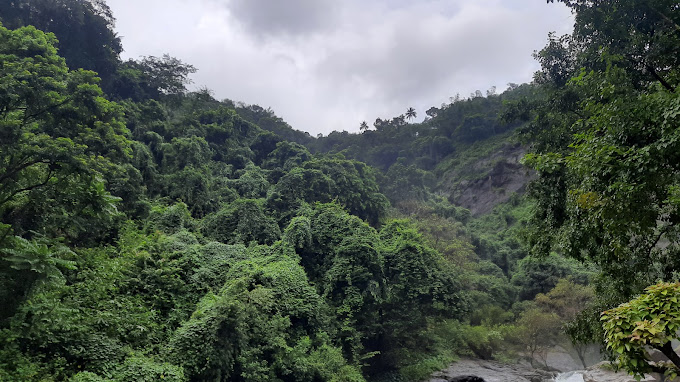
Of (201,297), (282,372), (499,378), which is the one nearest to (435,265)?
(499,378)

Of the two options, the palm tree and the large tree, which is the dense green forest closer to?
the large tree

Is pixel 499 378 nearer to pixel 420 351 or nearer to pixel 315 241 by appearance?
pixel 420 351

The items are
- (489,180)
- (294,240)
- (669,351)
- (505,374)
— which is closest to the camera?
(669,351)

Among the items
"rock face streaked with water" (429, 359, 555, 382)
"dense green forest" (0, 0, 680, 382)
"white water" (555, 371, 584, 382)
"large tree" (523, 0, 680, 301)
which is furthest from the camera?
"white water" (555, 371, 584, 382)

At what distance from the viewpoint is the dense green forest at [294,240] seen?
20.5 ft

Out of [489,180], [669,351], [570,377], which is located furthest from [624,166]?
[489,180]

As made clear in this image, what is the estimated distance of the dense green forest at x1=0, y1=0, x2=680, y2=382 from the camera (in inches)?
246

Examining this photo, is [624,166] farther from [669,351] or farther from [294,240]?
[294,240]

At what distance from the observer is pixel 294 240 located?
58.2 feet

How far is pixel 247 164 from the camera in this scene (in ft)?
105

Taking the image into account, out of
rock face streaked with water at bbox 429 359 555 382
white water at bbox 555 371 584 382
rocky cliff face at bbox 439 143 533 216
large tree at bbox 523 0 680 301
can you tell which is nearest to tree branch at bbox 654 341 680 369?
large tree at bbox 523 0 680 301

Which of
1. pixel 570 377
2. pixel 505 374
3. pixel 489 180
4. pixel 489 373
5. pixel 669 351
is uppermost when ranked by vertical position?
pixel 489 180

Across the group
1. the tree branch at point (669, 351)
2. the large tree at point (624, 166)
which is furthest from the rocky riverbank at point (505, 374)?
the tree branch at point (669, 351)

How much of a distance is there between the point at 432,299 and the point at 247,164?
1934cm
